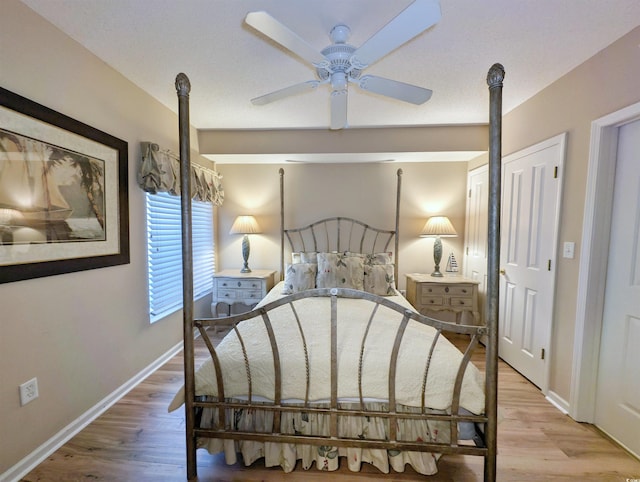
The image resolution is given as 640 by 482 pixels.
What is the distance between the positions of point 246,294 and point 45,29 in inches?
101

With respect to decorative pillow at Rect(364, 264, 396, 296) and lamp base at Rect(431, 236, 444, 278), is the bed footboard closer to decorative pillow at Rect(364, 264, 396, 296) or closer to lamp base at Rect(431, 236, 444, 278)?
decorative pillow at Rect(364, 264, 396, 296)

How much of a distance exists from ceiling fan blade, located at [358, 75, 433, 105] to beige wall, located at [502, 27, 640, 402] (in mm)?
900

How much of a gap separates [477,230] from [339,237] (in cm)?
164

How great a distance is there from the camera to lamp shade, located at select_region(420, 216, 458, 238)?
3.28 metres

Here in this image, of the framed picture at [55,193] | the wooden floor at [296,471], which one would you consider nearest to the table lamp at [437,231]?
the wooden floor at [296,471]

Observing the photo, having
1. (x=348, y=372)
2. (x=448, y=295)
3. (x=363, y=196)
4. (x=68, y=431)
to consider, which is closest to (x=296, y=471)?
(x=348, y=372)

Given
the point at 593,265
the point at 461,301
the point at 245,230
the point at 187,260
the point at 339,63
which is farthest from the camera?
the point at 245,230

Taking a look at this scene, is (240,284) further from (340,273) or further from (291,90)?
(291,90)

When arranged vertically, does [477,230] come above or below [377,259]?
above

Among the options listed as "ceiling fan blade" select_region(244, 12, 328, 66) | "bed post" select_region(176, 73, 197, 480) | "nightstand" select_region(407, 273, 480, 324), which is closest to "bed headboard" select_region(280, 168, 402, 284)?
"nightstand" select_region(407, 273, 480, 324)

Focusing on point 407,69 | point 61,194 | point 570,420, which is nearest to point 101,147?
point 61,194

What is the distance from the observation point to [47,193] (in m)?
1.59

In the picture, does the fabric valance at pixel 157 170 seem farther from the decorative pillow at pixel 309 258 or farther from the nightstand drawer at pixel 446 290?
the nightstand drawer at pixel 446 290

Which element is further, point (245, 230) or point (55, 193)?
point (245, 230)
